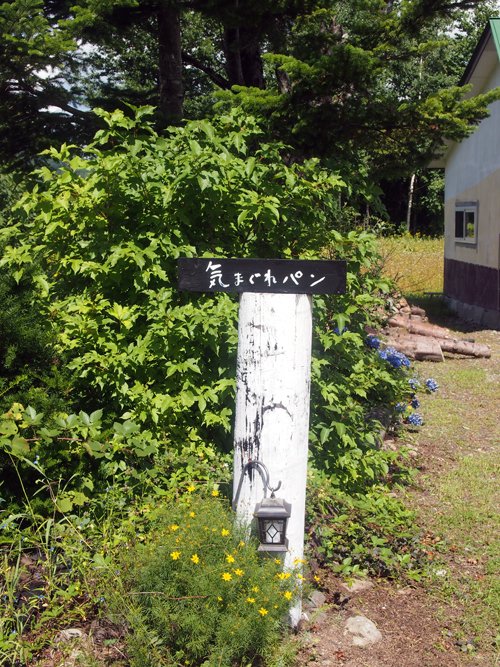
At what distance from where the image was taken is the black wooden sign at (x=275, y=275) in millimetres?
3715

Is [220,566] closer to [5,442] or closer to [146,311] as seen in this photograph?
[5,442]

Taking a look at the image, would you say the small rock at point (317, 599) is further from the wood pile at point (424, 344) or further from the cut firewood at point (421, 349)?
the cut firewood at point (421, 349)

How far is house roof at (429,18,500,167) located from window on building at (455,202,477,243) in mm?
2079

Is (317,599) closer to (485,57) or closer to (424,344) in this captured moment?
(424,344)

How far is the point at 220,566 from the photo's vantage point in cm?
333

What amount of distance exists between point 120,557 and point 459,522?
276cm

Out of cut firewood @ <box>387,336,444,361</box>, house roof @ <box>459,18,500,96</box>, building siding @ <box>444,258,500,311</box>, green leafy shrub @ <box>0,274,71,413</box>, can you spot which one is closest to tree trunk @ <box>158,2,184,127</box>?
cut firewood @ <box>387,336,444,361</box>

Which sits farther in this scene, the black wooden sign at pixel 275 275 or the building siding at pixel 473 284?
the building siding at pixel 473 284

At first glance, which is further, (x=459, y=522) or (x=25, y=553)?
(x=459, y=522)

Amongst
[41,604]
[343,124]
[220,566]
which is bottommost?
[41,604]

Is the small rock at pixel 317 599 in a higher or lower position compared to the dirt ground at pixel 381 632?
higher

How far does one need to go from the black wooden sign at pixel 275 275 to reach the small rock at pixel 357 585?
1.79 meters

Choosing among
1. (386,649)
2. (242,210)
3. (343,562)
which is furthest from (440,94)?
(386,649)

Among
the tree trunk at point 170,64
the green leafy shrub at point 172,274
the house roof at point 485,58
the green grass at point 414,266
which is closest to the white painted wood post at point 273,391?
the green leafy shrub at point 172,274
